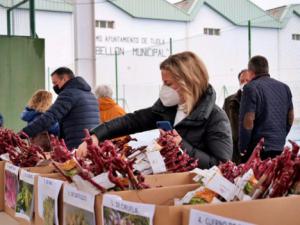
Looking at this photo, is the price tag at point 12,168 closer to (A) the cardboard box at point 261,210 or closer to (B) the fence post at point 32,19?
(A) the cardboard box at point 261,210

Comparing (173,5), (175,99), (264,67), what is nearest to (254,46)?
(264,67)

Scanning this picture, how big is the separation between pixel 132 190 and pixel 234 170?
0.24 m

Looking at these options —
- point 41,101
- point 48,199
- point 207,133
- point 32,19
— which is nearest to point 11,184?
point 48,199

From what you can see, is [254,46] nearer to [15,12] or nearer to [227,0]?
[15,12]

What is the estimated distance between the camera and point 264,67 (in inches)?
126

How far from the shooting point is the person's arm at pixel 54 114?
3.03m

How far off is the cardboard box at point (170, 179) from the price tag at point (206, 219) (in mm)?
424

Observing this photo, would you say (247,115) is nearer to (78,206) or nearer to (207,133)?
(207,133)

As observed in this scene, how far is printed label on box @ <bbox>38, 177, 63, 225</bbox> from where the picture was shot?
1.34 meters

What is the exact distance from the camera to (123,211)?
1.04 metres

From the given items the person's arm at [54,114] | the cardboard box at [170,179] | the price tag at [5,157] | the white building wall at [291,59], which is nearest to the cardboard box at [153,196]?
the cardboard box at [170,179]

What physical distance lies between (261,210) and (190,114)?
97cm

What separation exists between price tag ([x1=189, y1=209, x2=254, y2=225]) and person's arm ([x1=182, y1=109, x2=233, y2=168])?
0.87 meters

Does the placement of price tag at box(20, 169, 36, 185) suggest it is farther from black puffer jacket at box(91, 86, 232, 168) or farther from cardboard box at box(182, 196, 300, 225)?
cardboard box at box(182, 196, 300, 225)
